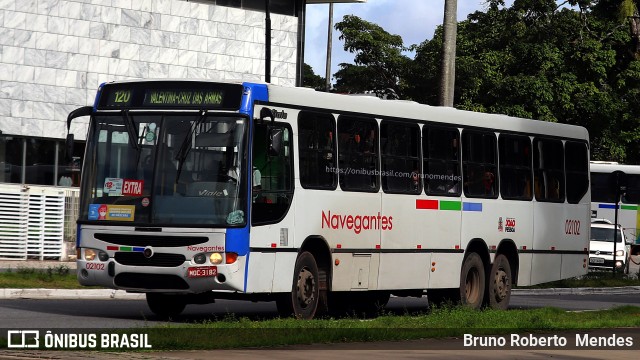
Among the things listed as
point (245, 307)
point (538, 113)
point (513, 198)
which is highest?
point (538, 113)

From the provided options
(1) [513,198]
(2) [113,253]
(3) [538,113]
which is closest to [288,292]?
(2) [113,253]

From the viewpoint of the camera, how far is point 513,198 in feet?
78.2

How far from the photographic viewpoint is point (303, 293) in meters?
18.6

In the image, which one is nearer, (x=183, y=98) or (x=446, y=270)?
(x=183, y=98)

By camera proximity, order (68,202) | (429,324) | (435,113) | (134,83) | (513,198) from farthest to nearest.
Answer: (68,202) < (513,198) < (435,113) < (134,83) < (429,324)

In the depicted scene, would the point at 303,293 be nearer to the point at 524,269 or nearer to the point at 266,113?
the point at 266,113

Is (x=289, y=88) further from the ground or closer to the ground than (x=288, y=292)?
further from the ground

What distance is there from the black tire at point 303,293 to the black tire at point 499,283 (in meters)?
5.10

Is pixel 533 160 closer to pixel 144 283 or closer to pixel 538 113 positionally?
pixel 144 283

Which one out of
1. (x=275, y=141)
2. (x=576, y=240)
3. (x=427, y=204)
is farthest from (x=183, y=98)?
(x=576, y=240)

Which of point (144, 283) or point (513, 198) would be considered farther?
point (513, 198)

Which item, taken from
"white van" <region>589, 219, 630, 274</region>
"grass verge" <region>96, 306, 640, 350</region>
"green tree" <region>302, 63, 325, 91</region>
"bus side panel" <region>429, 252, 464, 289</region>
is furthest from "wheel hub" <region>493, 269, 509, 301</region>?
"green tree" <region>302, 63, 325, 91</region>

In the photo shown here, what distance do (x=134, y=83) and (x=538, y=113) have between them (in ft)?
126

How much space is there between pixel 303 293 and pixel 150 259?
220 centimetres
